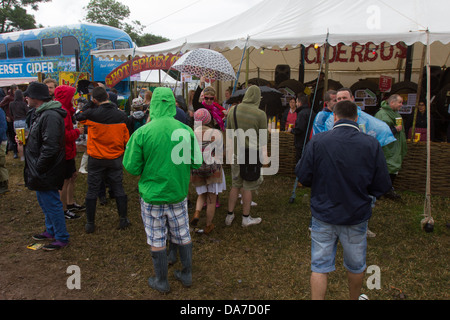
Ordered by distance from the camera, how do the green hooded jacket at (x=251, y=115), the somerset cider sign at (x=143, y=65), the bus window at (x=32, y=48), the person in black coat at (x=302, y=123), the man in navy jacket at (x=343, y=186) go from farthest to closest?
the bus window at (x=32, y=48) → the somerset cider sign at (x=143, y=65) → the person in black coat at (x=302, y=123) → the green hooded jacket at (x=251, y=115) → the man in navy jacket at (x=343, y=186)

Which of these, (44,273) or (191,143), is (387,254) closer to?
(191,143)

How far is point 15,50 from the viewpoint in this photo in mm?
15070

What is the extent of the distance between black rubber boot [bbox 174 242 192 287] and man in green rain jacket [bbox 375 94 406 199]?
3940 millimetres

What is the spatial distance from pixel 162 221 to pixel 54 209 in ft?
5.47

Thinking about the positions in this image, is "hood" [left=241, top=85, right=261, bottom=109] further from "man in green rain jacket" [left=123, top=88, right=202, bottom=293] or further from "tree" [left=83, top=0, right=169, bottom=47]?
"tree" [left=83, top=0, right=169, bottom=47]

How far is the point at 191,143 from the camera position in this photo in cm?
297

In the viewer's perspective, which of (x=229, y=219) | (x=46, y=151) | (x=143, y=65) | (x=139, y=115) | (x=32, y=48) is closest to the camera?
(x=46, y=151)

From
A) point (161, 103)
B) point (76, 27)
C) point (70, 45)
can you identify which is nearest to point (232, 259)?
point (161, 103)

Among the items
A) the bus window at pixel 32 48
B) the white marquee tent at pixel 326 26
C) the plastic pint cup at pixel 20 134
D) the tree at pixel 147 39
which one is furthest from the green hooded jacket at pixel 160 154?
the tree at pixel 147 39

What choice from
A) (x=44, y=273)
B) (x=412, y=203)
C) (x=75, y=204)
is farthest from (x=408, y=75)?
(x=44, y=273)

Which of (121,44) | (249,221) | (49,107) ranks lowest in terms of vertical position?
(249,221)

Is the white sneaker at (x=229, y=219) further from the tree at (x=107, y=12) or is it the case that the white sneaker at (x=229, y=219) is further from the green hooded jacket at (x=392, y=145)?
the tree at (x=107, y=12)

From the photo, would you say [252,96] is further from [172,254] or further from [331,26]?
[331,26]

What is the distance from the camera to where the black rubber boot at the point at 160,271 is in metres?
2.89
